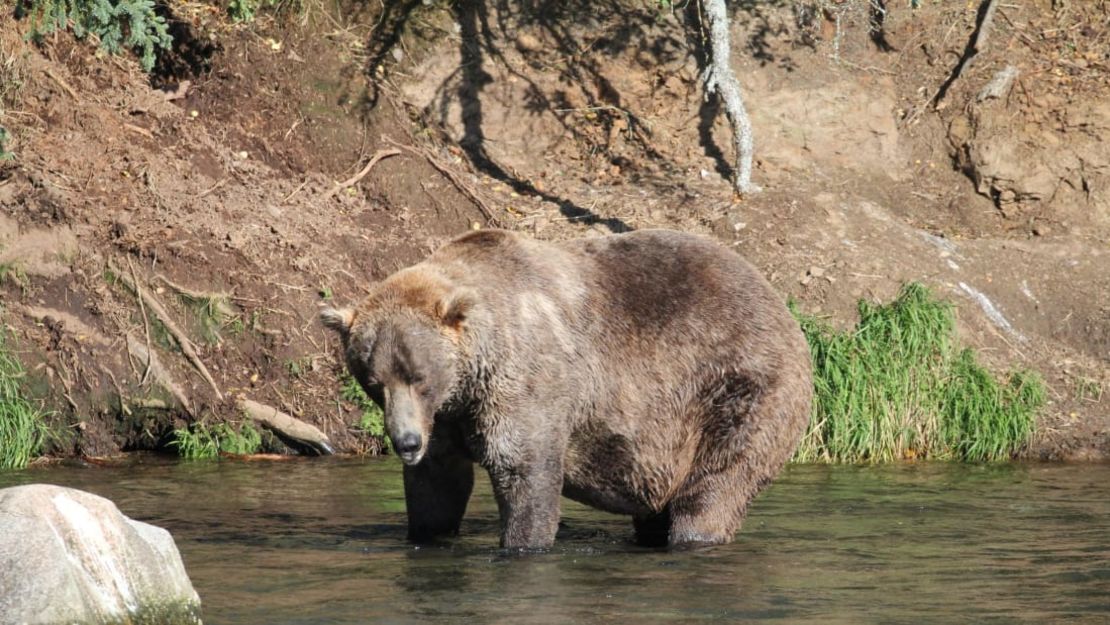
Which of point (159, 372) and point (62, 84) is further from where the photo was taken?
point (62, 84)

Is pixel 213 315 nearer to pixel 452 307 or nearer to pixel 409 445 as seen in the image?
pixel 452 307

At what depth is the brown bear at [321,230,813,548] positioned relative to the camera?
8.09 metres

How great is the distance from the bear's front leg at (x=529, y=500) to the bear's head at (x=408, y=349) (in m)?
0.55

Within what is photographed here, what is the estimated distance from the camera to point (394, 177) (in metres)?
16.4

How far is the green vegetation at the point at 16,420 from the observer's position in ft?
39.5

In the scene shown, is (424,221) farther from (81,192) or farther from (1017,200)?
(1017,200)

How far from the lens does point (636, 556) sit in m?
8.88

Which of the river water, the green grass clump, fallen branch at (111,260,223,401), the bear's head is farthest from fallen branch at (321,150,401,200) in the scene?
the bear's head

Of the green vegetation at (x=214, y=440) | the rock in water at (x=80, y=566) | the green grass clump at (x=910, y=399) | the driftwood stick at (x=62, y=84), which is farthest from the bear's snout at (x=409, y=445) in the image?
the driftwood stick at (x=62, y=84)

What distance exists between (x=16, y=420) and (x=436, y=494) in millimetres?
4848

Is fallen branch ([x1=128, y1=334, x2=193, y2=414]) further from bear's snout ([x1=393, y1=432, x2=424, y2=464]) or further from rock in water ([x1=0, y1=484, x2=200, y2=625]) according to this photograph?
rock in water ([x1=0, y1=484, x2=200, y2=625])

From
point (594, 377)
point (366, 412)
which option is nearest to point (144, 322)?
point (366, 412)

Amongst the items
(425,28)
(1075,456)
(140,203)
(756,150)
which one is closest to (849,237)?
(756,150)

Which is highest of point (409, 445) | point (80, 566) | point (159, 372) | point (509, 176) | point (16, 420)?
point (509, 176)
